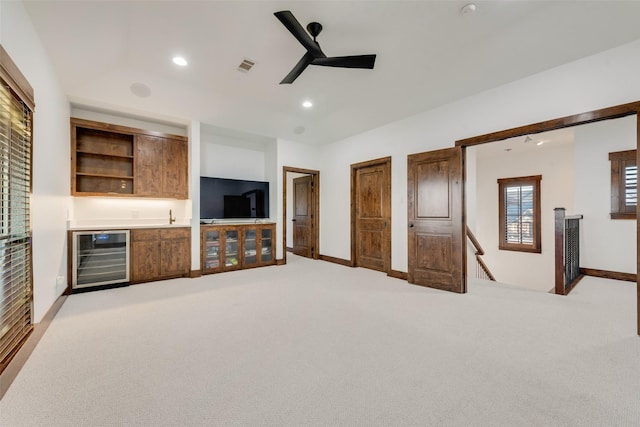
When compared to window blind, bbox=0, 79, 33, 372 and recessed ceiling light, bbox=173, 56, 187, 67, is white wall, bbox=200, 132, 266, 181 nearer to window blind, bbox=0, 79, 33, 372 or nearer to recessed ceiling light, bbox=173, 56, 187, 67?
recessed ceiling light, bbox=173, 56, 187, 67

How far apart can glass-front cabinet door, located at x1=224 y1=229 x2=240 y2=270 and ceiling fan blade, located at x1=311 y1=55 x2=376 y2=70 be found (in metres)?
3.46

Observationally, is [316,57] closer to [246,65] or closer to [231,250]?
[246,65]

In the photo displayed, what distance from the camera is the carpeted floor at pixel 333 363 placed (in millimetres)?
1469

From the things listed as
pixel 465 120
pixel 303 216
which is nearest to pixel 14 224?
pixel 465 120

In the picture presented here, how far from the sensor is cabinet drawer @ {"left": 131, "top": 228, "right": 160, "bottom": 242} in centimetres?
405

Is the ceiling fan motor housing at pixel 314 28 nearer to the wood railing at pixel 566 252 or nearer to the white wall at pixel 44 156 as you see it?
the white wall at pixel 44 156

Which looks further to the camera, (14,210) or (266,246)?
(266,246)

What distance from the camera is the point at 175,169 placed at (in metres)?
4.64

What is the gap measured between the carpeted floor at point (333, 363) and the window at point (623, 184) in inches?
71.6

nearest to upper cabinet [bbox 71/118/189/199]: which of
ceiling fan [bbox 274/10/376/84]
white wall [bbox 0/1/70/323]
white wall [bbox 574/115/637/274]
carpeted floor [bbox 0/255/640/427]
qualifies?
white wall [bbox 0/1/70/323]

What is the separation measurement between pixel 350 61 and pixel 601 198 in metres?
5.06

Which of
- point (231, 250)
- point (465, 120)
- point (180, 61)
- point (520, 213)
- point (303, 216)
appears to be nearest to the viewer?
point (180, 61)

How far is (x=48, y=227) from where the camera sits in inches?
111

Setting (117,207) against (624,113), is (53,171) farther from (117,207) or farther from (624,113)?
(624,113)
